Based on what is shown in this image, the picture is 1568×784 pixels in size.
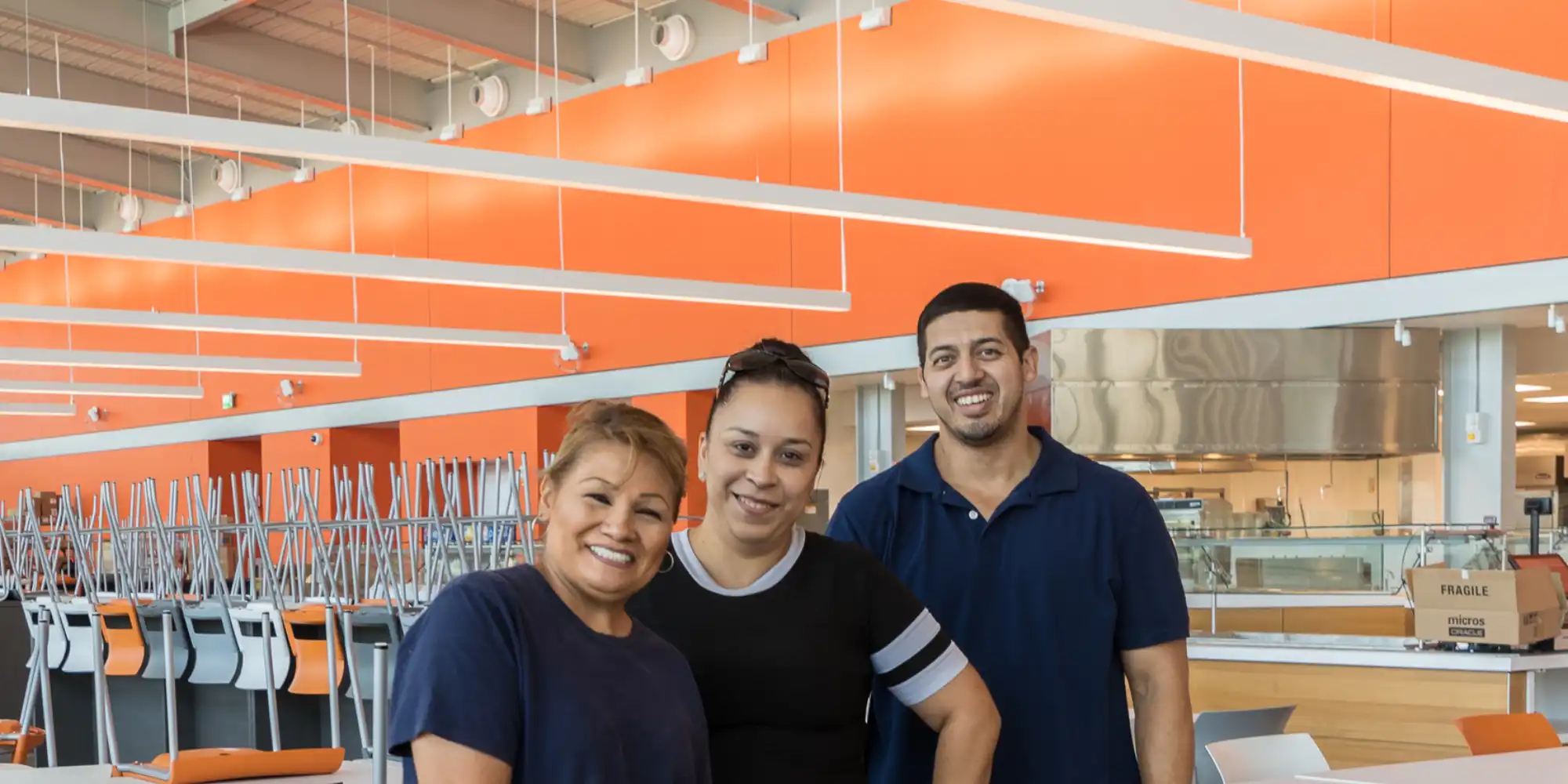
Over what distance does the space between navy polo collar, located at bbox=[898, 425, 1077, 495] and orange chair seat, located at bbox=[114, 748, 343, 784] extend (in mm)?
1453

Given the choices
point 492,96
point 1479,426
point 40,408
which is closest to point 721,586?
point 1479,426

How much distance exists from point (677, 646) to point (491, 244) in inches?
445

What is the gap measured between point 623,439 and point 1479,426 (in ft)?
24.3

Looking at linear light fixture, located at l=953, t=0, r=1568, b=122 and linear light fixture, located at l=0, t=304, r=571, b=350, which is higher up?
linear light fixture, located at l=953, t=0, r=1568, b=122

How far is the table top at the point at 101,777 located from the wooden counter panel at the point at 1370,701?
10.9ft

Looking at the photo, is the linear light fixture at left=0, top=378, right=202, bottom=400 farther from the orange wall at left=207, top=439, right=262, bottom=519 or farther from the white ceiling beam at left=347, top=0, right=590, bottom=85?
the white ceiling beam at left=347, top=0, right=590, bottom=85

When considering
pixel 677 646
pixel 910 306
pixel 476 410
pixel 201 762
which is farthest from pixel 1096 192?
pixel 677 646

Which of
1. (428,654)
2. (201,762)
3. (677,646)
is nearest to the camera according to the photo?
(428,654)

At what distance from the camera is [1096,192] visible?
8883 mm

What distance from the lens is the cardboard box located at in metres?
4.92

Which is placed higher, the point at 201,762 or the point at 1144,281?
the point at 1144,281

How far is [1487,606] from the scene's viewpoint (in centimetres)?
498

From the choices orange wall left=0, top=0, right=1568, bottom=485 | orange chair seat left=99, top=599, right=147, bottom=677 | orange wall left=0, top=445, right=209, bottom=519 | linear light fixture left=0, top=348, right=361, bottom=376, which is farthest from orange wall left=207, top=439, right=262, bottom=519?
orange chair seat left=99, top=599, right=147, bottom=677

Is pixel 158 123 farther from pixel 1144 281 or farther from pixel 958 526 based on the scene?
pixel 1144 281
